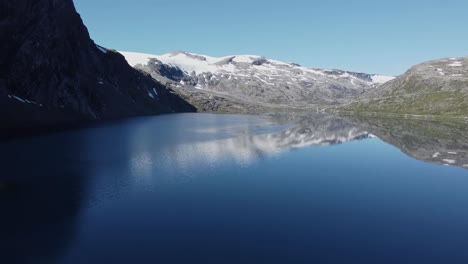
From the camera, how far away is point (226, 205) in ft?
172

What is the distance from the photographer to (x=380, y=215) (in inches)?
1935

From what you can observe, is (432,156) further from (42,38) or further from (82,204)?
(42,38)

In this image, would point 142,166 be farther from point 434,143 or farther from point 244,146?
point 434,143

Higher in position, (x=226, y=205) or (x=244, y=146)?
(x=226, y=205)

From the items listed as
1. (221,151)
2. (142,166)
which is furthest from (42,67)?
(142,166)

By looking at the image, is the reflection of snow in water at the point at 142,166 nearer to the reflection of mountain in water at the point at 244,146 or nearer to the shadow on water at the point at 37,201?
the reflection of mountain in water at the point at 244,146


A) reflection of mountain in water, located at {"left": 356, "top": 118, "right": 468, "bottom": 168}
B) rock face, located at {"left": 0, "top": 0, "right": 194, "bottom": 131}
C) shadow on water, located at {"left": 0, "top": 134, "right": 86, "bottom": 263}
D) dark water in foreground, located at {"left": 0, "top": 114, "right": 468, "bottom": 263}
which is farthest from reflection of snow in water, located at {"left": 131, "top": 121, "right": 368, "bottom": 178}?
rock face, located at {"left": 0, "top": 0, "right": 194, "bottom": 131}

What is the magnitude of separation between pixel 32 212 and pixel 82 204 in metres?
5.96

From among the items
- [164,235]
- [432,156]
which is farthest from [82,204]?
[432,156]

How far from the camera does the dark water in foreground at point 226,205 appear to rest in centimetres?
3725

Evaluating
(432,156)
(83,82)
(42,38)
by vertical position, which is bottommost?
(432,156)

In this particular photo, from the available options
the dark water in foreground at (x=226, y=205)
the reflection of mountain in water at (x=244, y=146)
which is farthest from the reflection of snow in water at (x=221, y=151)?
the dark water in foreground at (x=226, y=205)

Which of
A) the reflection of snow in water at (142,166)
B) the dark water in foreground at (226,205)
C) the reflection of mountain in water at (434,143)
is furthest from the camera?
the reflection of mountain in water at (434,143)

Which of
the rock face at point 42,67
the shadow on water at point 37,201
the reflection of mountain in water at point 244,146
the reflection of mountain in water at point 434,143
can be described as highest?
the rock face at point 42,67
